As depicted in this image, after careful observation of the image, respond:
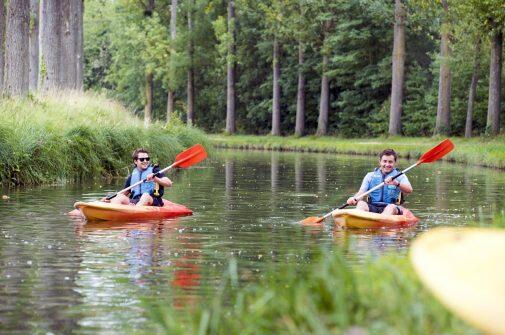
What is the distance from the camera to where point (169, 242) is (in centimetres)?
1222

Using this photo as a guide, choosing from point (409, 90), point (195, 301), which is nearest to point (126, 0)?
point (409, 90)

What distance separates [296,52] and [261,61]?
5613 mm

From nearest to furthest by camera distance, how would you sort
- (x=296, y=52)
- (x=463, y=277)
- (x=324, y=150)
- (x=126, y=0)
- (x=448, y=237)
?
(x=463, y=277) < (x=448, y=237) < (x=324, y=150) < (x=296, y=52) < (x=126, y=0)

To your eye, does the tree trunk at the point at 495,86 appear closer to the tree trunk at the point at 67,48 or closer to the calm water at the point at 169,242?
the calm water at the point at 169,242

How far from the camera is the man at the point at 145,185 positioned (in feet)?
51.2

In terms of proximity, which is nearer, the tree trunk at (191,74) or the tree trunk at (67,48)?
the tree trunk at (67,48)

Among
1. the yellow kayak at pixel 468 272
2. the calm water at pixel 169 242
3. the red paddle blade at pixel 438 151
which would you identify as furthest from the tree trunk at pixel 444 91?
the yellow kayak at pixel 468 272

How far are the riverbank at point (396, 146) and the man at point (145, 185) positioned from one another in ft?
50.6

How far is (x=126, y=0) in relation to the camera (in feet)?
198

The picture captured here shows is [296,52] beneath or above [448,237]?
above

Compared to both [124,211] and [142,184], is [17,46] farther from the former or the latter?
[124,211]

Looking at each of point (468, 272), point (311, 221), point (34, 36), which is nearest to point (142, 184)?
point (311, 221)

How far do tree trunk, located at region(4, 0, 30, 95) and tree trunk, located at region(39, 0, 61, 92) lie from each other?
2983mm

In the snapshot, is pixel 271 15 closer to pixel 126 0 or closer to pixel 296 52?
pixel 296 52
